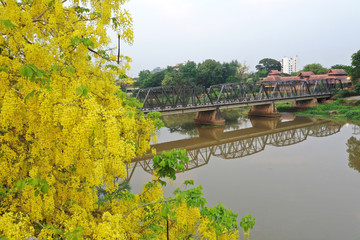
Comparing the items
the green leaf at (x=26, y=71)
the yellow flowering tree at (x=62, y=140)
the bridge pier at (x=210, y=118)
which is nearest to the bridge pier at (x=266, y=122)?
the bridge pier at (x=210, y=118)

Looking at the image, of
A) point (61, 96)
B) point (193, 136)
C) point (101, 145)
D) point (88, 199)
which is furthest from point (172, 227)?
point (193, 136)

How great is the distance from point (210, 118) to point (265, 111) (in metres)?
11.3

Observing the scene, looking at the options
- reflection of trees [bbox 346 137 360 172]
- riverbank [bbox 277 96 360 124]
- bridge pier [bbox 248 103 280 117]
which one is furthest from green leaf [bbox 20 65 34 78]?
bridge pier [bbox 248 103 280 117]

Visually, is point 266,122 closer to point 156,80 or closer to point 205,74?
point 205,74

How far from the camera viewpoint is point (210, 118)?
1346 inches

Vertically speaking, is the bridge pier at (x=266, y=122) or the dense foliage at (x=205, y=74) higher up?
the dense foliage at (x=205, y=74)

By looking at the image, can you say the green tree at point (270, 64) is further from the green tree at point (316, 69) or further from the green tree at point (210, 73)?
the green tree at point (210, 73)

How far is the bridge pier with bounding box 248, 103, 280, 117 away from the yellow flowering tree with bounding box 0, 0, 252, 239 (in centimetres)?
3686

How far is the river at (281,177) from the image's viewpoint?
10.4m

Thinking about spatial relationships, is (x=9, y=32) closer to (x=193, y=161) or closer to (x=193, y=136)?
(x=193, y=161)

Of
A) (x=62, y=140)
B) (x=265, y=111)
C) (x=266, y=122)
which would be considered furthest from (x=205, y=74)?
(x=62, y=140)

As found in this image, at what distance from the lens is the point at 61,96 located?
3.97 m

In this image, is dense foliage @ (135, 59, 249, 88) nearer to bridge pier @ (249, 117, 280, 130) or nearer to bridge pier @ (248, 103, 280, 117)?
bridge pier @ (248, 103, 280, 117)

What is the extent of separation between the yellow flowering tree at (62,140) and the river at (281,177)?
112 inches
